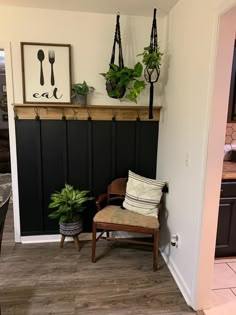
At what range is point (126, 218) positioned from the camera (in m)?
2.48

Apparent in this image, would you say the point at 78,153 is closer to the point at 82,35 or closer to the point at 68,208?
the point at 68,208

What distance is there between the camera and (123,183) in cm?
285

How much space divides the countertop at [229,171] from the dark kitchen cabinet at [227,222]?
58mm

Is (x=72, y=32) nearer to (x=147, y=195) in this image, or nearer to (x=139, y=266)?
(x=147, y=195)

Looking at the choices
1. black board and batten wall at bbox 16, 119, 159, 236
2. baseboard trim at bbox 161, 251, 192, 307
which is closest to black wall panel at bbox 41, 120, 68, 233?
black board and batten wall at bbox 16, 119, 159, 236

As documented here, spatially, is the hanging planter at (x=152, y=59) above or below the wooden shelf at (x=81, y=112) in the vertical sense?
above

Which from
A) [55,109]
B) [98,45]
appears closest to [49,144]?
[55,109]

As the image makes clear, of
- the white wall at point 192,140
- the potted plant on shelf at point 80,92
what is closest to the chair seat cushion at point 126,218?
the white wall at point 192,140

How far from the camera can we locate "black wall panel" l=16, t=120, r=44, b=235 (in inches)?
107

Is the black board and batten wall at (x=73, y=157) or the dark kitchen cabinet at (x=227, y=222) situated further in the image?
the black board and batten wall at (x=73, y=157)

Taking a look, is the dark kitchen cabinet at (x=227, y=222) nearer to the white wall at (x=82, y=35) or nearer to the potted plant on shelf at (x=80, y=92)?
the white wall at (x=82, y=35)

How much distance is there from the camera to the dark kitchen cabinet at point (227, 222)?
2362 millimetres

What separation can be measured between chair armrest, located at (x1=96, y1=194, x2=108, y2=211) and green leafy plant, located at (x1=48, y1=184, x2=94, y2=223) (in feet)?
0.44

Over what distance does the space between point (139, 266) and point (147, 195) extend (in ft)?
2.27
